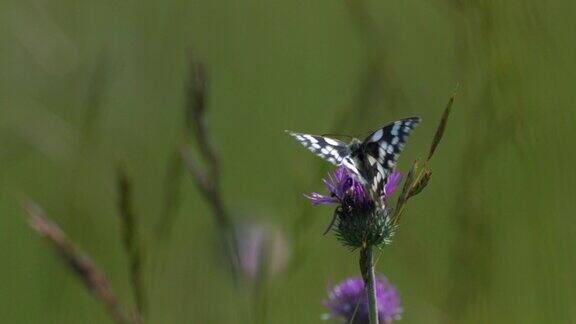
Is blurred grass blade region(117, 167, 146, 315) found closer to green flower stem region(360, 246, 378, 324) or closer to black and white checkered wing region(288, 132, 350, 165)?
black and white checkered wing region(288, 132, 350, 165)

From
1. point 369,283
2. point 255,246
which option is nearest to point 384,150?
point 369,283

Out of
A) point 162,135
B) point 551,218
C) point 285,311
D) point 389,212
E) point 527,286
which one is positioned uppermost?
point 389,212

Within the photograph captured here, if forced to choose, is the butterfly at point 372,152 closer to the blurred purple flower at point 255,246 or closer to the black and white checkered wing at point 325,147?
the black and white checkered wing at point 325,147

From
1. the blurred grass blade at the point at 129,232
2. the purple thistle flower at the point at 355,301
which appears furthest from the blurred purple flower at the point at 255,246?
the blurred grass blade at the point at 129,232

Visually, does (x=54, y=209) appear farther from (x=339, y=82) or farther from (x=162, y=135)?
(x=339, y=82)

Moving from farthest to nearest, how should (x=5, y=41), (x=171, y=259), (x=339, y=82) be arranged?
1. (x=339, y=82)
2. (x=5, y=41)
3. (x=171, y=259)

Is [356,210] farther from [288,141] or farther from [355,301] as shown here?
[288,141]

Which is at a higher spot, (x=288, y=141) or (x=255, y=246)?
(x=255, y=246)

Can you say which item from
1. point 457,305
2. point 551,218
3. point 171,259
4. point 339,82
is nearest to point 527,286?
point 551,218
